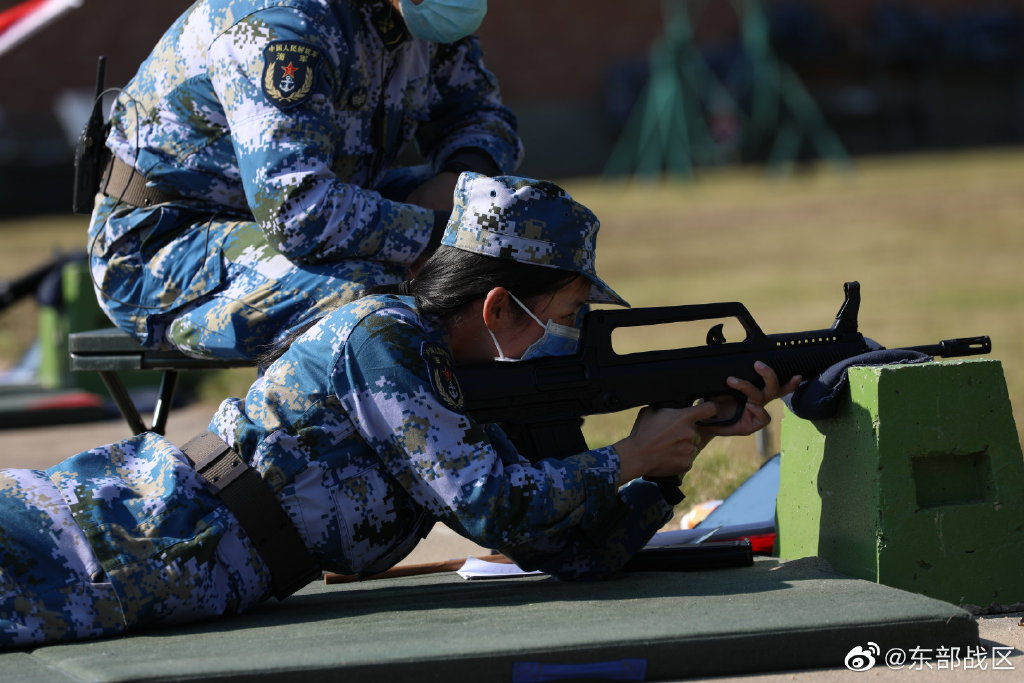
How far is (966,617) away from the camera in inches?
117

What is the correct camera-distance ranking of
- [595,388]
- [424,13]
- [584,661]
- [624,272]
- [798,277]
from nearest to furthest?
[584,661], [595,388], [424,13], [798,277], [624,272]

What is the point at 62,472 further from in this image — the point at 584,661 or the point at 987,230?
the point at 987,230

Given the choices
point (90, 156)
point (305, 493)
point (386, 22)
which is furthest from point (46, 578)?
point (386, 22)

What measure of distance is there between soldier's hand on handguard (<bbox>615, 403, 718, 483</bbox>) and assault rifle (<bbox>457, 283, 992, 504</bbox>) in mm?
59

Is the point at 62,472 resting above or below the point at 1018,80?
below

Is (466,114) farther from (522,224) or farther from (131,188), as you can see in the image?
(522,224)

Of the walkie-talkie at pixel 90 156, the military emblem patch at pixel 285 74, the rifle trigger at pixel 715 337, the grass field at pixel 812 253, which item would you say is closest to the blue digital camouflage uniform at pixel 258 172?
the military emblem patch at pixel 285 74

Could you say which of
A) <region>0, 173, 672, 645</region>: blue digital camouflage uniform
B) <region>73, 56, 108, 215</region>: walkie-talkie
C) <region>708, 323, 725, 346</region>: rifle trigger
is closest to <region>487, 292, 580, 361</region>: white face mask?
<region>0, 173, 672, 645</region>: blue digital camouflage uniform

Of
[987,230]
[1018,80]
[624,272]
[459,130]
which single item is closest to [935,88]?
[1018,80]

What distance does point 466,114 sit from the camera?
4.66m

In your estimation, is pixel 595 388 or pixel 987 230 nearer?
pixel 595 388

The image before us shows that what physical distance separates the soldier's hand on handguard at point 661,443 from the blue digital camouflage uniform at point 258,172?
2.81ft

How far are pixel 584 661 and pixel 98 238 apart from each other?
2.08m

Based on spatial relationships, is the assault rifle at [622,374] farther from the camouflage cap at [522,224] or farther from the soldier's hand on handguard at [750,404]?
the camouflage cap at [522,224]
